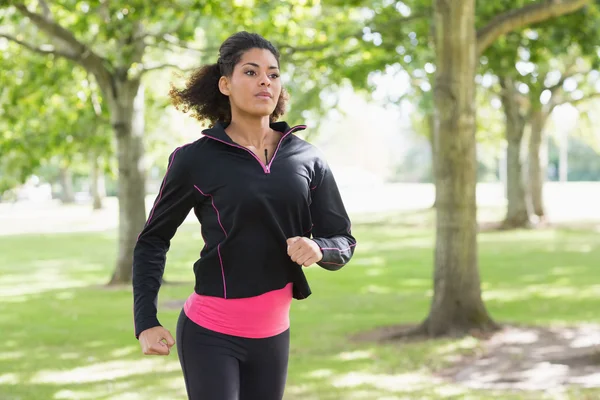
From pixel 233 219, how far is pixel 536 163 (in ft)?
97.7

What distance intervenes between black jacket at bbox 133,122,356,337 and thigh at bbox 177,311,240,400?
0.15 metres

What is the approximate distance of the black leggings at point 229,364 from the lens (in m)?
3.17

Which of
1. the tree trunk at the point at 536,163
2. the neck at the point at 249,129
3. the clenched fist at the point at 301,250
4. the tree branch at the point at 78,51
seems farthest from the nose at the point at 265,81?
the tree trunk at the point at 536,163

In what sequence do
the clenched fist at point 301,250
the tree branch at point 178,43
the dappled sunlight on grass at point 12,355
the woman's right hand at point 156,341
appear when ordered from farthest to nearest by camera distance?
1. the tree branch at point 178,43
2. the dappled sunlight on grass at point 12,355
3. the woman's right hand at point 156,341
4. the clenched fist at point 301,250

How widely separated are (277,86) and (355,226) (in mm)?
32511

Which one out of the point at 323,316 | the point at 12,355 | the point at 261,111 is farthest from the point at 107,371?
the point at 261,111

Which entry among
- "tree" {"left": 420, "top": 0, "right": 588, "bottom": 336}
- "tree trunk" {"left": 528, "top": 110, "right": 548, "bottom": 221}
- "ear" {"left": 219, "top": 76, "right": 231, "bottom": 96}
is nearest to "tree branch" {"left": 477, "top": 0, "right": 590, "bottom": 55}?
"tree" {"left": 420, "top": 0, "right": 588, "bottom": 336}

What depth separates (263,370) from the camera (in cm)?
329

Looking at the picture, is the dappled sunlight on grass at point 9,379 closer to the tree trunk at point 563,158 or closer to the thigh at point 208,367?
the thigh at point 208,367

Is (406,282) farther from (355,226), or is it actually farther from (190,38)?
(355,226)

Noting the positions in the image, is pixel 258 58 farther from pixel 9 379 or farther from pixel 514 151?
pixel 514 151

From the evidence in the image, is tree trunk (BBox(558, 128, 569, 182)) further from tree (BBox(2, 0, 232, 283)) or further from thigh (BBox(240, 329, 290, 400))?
Result: thigh (BBox(240, 329, 290, 400))

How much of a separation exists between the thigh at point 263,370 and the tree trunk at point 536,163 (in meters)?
28.2

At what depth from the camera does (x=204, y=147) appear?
10.6 ft
